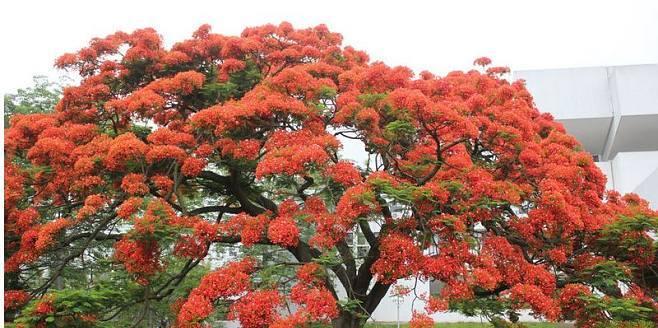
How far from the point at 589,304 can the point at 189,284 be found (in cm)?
577

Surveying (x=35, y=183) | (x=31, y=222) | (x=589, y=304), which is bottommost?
(x=589, y=304)

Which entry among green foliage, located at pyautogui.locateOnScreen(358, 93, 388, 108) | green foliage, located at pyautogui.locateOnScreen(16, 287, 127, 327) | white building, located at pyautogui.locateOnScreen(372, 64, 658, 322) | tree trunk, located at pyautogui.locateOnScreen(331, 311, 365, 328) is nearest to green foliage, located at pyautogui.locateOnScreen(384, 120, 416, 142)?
green foliage, located at pyautogui.locateOnScreen(358, 93, 388, 108)

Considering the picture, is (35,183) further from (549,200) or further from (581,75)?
(581,75)

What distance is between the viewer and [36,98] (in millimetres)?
13852

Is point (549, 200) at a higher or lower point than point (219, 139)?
lower

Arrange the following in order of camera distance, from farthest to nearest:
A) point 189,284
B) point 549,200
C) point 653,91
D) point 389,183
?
1. point 653,91
2. point 189,284
3. point 549,200
4. point 389,183

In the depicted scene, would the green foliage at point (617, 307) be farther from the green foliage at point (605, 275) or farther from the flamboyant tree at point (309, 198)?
the green foliage at point (605, 275)

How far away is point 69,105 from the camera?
29.3 feet

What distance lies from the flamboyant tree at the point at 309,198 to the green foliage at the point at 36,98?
4.57m

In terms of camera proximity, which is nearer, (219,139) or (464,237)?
(464,237)

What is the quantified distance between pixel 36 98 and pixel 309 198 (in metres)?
8.69

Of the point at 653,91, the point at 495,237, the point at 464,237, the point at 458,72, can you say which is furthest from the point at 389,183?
the point at 653,91

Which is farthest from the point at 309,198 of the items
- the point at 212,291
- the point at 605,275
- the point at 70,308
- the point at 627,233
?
the point at 627,233

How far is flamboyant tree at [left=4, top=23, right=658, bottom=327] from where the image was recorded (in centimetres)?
695
